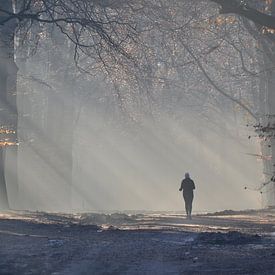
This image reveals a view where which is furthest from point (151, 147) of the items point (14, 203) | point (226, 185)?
point (14, 203)

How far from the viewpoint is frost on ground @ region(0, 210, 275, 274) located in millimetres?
14281

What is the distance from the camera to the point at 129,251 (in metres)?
16.8

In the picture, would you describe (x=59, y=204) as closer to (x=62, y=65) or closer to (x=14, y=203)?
(x=62, y=65)

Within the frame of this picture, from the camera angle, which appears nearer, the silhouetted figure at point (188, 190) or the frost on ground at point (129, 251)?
the frost on ground at point (129, 251)

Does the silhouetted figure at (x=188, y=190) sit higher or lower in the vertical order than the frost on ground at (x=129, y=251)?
higher

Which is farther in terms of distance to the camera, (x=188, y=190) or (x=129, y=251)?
(x=188, y=190)

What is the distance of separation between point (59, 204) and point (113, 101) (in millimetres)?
8857

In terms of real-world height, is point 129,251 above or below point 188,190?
below

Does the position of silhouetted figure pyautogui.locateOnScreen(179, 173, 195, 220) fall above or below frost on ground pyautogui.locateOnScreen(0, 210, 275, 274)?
above

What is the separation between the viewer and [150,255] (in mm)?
16141

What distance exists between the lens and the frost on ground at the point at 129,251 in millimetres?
14281

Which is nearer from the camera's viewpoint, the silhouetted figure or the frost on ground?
the frost on ground

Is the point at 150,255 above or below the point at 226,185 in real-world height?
below

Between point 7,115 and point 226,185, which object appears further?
point 226,185
